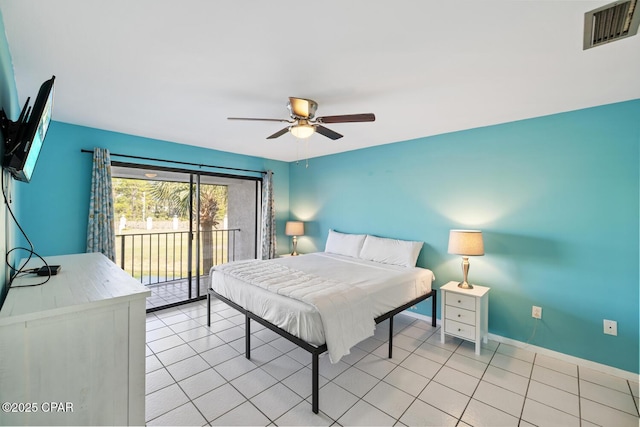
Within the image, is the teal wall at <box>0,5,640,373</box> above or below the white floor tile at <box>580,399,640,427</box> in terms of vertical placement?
above

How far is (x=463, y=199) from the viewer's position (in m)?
3.39

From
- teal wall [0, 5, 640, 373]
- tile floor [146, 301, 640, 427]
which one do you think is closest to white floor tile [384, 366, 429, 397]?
tile floor [146, 301, 640, 427]

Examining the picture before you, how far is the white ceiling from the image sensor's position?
142cm

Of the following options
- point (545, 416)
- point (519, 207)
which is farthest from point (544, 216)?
point (545, 416)

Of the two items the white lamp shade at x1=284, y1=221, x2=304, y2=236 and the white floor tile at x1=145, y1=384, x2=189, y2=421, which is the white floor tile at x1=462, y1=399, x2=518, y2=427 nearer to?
the white floor tile at x1=145, y1=384, x2=189, y2=421

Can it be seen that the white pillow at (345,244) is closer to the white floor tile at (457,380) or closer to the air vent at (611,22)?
the white floor tile at (457,380)

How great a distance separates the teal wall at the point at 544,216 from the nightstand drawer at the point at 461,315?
521 mm

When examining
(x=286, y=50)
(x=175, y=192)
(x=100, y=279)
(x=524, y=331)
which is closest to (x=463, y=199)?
(x=524, y=331)

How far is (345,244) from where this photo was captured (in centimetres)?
434

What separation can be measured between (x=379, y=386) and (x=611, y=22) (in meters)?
2.85

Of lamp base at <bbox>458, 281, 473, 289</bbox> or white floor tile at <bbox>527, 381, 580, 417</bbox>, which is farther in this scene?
lamp base at <bbox>458, 281, 473, 289</bbox>

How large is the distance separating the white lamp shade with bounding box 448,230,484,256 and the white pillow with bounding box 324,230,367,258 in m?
1.50

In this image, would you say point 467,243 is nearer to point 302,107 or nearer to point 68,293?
point 302,107

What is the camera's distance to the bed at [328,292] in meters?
2.11
